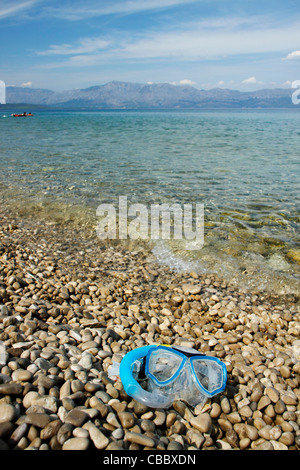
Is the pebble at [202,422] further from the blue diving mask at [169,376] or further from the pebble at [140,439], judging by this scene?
the pebble at [140,439]

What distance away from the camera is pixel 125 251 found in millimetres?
7777

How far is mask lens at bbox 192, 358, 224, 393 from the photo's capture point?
3.68 m

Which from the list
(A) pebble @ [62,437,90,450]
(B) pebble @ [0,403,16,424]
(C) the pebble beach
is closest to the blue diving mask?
(C) the pebble beach

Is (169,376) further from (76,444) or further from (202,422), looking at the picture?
(76,444)

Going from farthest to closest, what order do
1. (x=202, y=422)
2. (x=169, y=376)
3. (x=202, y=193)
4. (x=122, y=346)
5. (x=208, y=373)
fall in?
(x=202, y=193) → (x=122, y=346) → (x=208, y=373) → (x=169, y=376) → (x=202, y=422)

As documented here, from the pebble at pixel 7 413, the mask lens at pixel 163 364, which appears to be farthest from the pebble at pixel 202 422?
the pebble at pixel 7 413

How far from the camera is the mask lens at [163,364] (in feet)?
12.1

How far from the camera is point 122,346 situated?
4355 millimetres

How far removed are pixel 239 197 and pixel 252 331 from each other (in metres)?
7.67

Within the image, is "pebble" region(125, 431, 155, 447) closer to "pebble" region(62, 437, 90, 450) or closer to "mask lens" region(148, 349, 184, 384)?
"pebble" region(62, 437, 90, 450)

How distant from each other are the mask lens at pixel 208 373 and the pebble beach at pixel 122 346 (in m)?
0.14

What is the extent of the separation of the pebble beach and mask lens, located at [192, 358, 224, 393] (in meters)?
0.14

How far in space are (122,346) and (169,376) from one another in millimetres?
921

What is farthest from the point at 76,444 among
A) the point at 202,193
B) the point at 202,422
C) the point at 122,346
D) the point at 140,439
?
the point at 202,193
